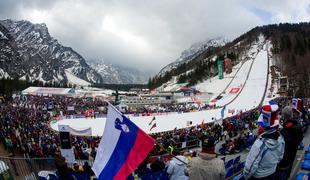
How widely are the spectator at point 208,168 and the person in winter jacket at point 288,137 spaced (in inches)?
69.0

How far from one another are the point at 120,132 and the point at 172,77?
145364 mm

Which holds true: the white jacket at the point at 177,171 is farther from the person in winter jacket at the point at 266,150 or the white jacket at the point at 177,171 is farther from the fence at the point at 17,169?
the fence at the point at 17,169

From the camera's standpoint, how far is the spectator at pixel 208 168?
3.30 meters

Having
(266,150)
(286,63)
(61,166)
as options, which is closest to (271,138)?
(266,150)

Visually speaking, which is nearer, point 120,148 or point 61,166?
point 120,148

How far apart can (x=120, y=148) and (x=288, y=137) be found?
9.62ft

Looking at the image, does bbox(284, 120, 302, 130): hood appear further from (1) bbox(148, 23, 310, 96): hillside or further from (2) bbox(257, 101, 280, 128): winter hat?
(1) bbox(148, 23, 310, 96): hillside

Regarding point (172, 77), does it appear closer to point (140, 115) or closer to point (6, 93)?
point (6, 93)

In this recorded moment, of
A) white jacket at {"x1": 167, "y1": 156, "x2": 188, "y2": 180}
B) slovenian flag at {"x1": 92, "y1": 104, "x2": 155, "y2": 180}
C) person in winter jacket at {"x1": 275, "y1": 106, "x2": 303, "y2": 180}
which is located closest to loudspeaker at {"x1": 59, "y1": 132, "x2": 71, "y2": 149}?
slovenian flag at {"x1": 92, "y1": 104, "x2": 155, "y2": 180}

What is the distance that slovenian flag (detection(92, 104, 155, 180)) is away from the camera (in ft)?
12.5

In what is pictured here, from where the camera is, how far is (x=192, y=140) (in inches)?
715

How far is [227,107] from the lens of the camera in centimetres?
4850

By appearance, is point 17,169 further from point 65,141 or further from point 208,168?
point 65,141

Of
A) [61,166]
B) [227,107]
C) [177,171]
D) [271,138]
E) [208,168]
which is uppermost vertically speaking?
[271,138]
